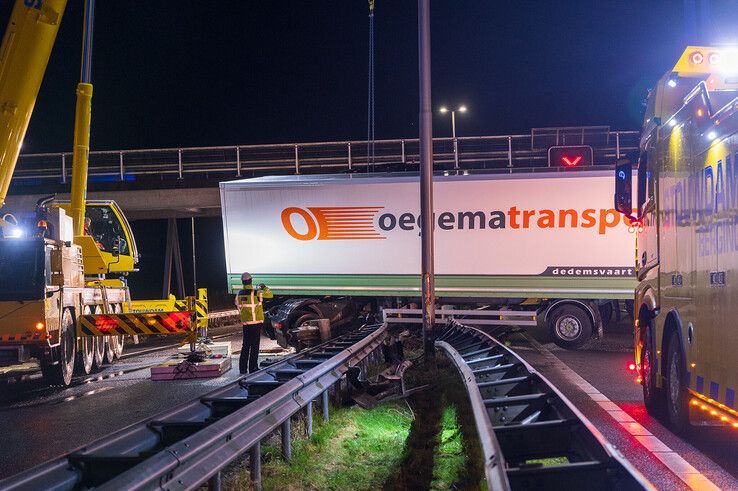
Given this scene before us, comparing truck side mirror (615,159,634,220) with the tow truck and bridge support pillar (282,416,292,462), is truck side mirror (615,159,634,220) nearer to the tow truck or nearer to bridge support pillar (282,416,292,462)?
the tow truck

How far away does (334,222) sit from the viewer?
18703 millimetres

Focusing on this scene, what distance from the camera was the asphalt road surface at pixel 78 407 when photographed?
8242mm

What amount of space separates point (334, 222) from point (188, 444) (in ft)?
46.4

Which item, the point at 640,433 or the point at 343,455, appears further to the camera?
the point at 640,433

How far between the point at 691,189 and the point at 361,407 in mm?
4043

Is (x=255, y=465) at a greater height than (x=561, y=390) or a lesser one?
greater

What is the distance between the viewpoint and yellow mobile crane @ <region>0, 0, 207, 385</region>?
11930mm

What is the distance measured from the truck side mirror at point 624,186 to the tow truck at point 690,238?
0.04ft

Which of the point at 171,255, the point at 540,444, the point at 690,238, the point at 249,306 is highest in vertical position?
the point at 171,255

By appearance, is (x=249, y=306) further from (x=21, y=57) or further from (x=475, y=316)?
(x=475, y=316)

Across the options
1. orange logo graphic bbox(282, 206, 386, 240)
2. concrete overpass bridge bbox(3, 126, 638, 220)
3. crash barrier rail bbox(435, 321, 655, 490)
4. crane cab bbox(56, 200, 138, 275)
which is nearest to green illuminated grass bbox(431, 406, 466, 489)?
crash barrier rail bbox(435, 321, 655, 490)

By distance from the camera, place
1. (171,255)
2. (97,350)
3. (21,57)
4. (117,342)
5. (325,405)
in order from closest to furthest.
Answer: (325,405), (21,57), (97,350), (117,342), (171,255)

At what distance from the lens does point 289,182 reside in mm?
19000

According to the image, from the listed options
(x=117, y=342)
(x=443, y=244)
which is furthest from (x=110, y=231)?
(x=443, y=244)
